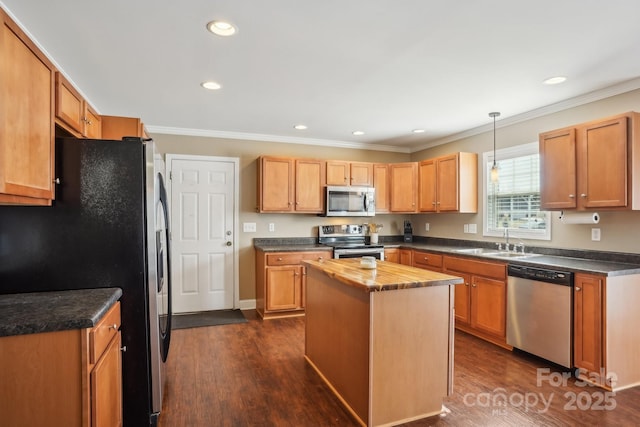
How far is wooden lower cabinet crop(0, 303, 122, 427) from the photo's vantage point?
55.2 inches

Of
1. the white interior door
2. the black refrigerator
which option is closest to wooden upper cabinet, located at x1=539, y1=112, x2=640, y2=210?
the black refrigerator

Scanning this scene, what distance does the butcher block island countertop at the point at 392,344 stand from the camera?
213cm

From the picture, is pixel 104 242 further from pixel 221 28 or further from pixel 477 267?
pixel 477 267

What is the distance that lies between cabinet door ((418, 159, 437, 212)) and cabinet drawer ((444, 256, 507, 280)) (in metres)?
1.03

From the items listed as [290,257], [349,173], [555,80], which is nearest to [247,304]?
[290,257]

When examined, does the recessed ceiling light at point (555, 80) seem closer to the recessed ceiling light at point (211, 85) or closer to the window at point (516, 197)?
the window at point (516, 197)

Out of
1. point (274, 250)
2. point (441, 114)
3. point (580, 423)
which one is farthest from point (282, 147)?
point (580, 423)

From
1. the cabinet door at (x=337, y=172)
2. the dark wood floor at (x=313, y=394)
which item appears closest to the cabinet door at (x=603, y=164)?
the dark wood floor at (x=313, y=394)

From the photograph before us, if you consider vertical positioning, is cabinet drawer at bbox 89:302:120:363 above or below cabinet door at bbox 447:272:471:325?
above

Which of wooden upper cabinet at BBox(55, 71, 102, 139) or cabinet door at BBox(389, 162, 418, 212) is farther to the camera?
cabinet door at BBox(389, 162, 418, 212)

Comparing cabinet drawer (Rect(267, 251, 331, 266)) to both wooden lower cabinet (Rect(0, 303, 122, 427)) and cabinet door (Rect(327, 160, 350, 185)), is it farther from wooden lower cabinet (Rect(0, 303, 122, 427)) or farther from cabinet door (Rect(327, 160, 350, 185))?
wooden lower cabinet (Rect(0, 303, 122, 427))

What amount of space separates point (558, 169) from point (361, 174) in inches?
98.4

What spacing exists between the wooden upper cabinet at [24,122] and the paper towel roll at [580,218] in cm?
399

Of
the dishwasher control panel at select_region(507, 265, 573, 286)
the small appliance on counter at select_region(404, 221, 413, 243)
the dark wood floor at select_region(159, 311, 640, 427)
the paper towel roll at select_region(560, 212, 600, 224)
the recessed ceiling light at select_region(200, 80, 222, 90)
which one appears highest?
the recessed ceiling light at select_region(200, 80, 222, 90)
